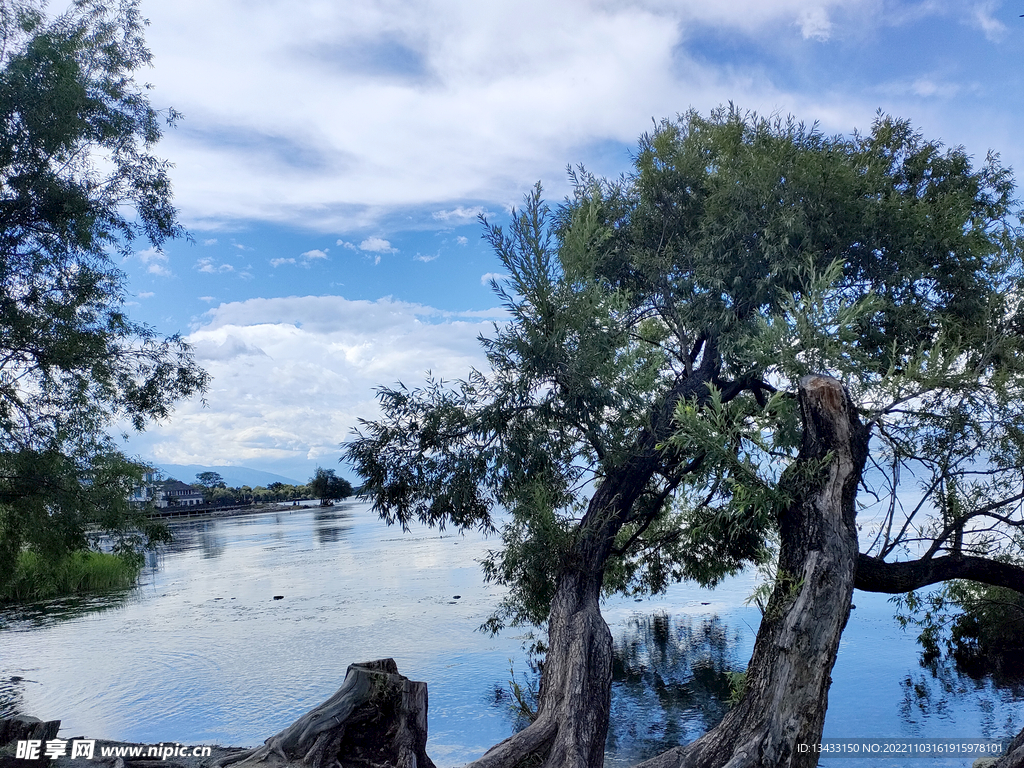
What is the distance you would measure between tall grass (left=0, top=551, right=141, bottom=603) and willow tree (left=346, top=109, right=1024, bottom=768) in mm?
20135

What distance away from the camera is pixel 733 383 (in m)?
11.0

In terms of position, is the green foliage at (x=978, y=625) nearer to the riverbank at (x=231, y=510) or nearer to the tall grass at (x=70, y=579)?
the tall grass at (x=70, y=579)

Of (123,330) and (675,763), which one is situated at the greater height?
(123,330)

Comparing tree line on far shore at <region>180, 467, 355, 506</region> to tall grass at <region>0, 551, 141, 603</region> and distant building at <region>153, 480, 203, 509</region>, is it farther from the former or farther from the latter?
tall grass at <region>0, 551, 141, 603</region>

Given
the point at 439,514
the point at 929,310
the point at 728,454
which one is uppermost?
the point at 929,310

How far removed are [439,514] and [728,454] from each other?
4665 millimetres

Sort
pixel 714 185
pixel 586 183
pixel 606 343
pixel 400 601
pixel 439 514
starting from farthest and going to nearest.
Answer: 1. pixel 400 601
2. pixel 586 183
3. pixel 714 185
4. pixel 439 514
5. pixel 606 343

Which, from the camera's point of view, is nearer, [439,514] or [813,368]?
[813,368]

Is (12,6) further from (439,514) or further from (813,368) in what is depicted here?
(813,368)

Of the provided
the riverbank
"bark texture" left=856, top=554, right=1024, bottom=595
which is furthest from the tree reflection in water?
the riverbank

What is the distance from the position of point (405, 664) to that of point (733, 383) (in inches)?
438

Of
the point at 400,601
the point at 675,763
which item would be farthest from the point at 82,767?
the point at 400,601

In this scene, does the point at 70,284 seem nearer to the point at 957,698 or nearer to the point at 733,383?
the point at 733,383

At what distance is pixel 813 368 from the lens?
8.19m
